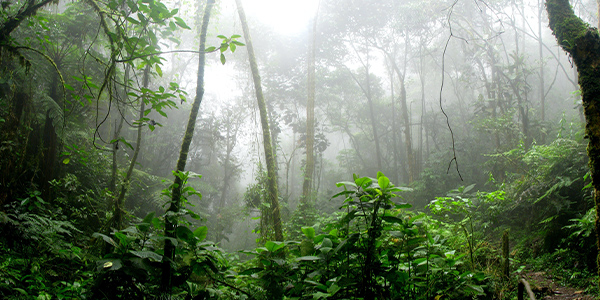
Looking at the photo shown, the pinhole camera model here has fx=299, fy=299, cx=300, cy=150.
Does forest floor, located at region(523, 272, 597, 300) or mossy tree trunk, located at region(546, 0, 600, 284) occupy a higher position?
mossy tree trunk, located at region(546, 0, 600, 284)

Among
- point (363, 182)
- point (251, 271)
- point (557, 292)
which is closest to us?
point (363, 182)

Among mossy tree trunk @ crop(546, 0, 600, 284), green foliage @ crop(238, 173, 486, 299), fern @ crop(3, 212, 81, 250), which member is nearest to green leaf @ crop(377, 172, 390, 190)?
green foliage @ crop(238, 173, 486, 299)

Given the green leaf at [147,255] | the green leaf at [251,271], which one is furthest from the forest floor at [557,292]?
the green leaf at [147,255]

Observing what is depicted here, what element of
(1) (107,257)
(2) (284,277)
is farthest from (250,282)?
(1) (107,257)

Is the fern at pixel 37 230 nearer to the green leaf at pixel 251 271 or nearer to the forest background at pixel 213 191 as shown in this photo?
the forest background at pixel 213 191

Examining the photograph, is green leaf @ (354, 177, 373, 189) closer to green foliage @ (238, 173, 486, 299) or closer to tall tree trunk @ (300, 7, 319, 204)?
green foliage @ (238, 173, 486, 299)

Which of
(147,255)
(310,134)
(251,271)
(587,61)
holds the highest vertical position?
(310,134)

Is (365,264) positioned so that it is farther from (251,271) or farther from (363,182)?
(251,271)

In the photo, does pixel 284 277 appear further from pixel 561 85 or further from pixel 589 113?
pixel 561 85

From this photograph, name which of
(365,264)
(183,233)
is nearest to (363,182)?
(365,264)

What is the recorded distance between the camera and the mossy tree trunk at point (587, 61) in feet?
5.69

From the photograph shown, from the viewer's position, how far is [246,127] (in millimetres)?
18906

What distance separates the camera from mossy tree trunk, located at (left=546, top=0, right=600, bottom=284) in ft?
5.69

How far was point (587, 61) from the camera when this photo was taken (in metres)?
1.91
